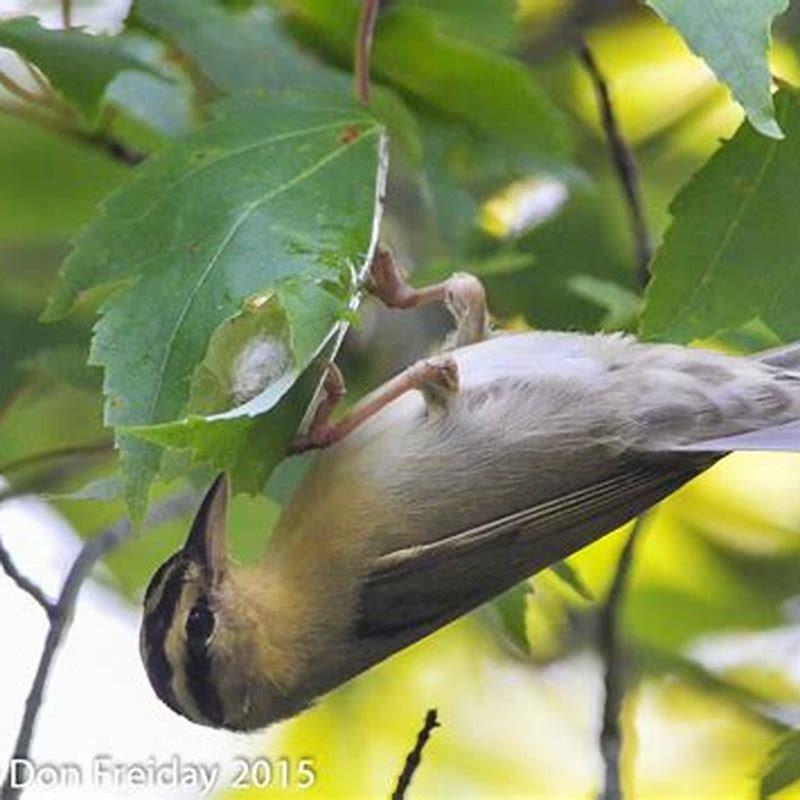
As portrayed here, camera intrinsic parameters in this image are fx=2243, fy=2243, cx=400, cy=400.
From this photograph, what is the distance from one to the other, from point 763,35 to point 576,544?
3.36 feet

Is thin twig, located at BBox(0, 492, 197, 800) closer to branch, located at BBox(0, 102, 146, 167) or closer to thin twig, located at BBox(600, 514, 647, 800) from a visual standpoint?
branch, located at BBox(0, 102, 146, 167)

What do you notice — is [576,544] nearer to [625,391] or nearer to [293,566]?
[625,391]

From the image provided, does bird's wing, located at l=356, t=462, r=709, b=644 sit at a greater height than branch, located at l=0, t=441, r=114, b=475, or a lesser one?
greater

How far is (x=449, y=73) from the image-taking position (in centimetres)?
356

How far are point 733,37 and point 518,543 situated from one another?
1.01 metres

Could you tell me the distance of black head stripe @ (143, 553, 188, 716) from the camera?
3.23 m

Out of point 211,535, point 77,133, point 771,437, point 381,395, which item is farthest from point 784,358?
point 77,133

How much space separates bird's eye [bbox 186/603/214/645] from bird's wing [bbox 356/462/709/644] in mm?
297

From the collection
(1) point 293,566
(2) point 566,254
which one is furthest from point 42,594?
(2) point 566,254

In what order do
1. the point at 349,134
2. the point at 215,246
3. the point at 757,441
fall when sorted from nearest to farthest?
the point at 215,246
the point at 349,134
the point at 757,441

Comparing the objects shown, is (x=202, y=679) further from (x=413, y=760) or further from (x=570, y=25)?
(x=570, y=25)

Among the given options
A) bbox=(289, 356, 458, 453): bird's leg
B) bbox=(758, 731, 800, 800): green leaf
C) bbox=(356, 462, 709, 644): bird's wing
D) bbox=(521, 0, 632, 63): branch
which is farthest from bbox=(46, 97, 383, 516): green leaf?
bbox=(521, 0, 632, 63): branch

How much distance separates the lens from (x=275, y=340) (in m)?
2.60

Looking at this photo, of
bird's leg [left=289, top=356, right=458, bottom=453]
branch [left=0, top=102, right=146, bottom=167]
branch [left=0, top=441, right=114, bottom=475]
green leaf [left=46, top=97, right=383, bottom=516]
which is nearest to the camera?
green leaf [left=46, top=97, right=383, bottom=516]
